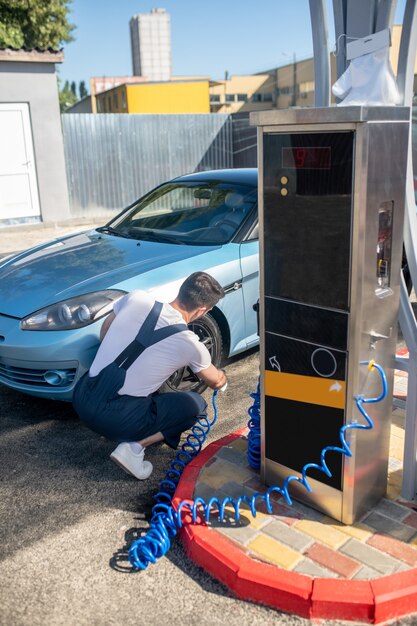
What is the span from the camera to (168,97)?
32.1m

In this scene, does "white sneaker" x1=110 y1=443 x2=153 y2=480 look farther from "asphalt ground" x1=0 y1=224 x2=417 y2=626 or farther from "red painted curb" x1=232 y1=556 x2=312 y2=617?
"red painted curb" x1=232 y1=556 x2=312 y2=617

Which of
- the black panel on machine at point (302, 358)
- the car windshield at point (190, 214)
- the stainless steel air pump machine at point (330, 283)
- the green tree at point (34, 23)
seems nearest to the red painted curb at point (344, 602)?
the stainless steel air pump machine at point (330, 283)

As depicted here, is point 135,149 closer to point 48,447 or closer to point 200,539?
point 48,447

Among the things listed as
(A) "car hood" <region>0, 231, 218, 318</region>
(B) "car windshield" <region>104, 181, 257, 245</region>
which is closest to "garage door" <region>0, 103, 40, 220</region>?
(B) "car windshield" <region>104, 181, 257, 245</region>

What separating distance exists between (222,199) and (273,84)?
63.0 metres

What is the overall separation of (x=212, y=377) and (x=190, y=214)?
226 centimetres

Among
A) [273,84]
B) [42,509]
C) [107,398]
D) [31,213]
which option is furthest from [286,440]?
[273,84]

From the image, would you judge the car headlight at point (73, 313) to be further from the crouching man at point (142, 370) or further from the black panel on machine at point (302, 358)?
the black panel on machine at point (302, 358)

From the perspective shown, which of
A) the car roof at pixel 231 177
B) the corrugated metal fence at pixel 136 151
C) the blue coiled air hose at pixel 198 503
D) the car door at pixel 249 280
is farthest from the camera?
the corrugated metal fence at pixel 136 151

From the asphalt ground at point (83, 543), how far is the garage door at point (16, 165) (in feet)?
31.7

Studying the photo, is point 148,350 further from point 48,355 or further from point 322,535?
point 322,535

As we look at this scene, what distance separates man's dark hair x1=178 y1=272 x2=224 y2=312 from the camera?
143 inches

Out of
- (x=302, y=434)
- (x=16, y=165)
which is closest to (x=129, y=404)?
(x=302, y=434)

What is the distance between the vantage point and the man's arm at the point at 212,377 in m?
3.61
